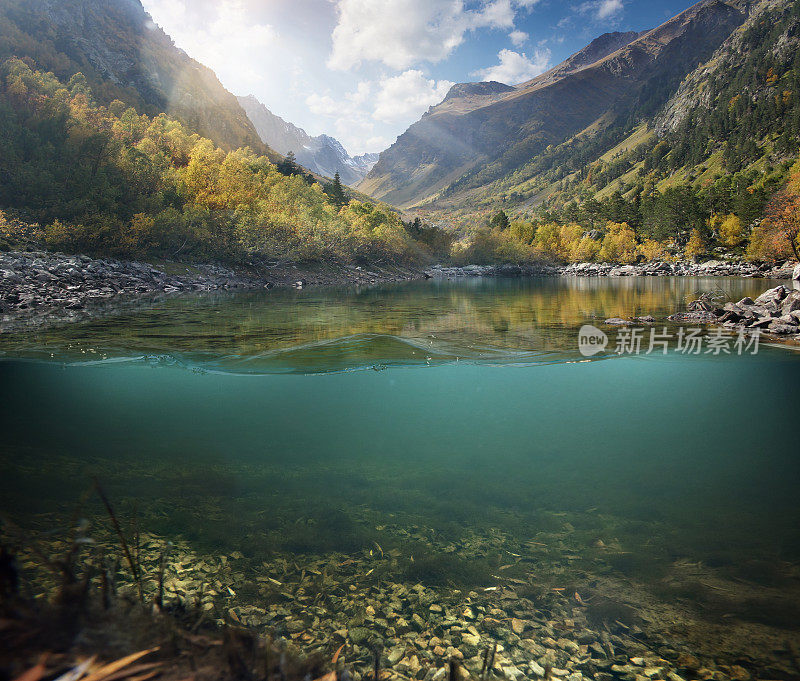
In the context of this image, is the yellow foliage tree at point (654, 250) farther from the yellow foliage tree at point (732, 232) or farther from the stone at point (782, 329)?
the stone at point (782, 329)

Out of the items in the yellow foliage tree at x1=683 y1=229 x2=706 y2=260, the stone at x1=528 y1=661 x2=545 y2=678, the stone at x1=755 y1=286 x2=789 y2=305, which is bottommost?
the stone at x1=528 y1=661 x2=545 y2=678

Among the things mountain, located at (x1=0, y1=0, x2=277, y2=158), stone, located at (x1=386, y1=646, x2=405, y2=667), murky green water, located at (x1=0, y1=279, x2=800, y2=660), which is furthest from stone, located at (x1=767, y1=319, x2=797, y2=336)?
mountain, located at (x1=0, y1=0, x2=277, y2=158)

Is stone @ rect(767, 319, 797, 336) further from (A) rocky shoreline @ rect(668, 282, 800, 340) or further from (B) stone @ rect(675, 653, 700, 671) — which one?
(B) stone @ rect(675, 653, 700, 671)

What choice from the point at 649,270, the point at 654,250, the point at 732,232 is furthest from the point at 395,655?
the point at 654,250

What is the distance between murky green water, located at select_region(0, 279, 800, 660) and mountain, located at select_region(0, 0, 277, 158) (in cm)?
11533

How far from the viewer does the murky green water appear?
416cm

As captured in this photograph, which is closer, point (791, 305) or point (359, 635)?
point (359, 635)

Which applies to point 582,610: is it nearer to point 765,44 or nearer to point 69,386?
Answer: point 69,386

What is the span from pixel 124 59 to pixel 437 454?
17479cm

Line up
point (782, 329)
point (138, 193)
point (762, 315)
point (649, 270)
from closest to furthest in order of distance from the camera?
point (782, 329) < point (762, 315) < point (138, 193) < point (649, 270)

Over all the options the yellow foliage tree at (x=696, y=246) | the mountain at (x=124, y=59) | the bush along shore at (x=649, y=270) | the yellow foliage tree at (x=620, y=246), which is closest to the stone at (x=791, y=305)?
the bush along shore at (x=649, y=270)

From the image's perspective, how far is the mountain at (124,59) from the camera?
105 m

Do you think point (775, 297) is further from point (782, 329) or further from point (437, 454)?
point (437, 454)

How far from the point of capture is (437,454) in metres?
6.43
